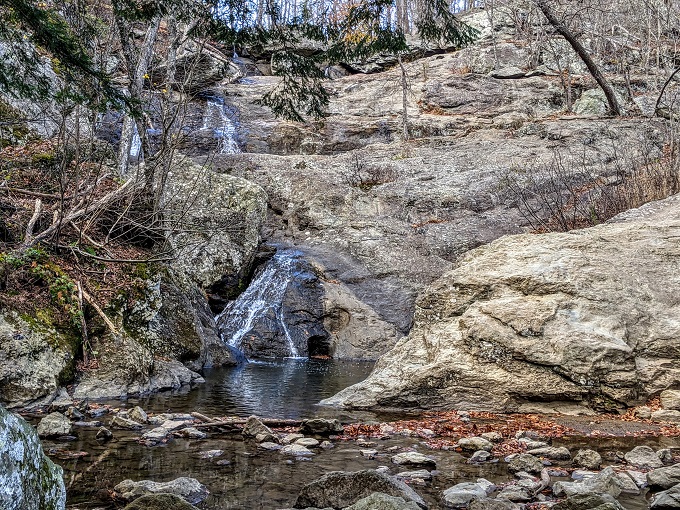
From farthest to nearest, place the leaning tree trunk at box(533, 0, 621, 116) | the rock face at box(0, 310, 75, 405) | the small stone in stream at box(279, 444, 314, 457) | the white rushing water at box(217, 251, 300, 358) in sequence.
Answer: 1. the white rushing water at box(217, 251, 300, 358)
2. the leaning tree trunk at box(533, 0, 621, 116)
3. the rock face at box(0, 310, 75, 405)
4. the small stone in stream at box(279, 444, 314, 457)

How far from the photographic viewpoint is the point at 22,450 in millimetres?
2238

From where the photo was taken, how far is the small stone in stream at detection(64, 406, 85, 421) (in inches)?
227

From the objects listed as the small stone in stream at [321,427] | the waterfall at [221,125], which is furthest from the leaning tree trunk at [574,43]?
the waterfall at [221,125]

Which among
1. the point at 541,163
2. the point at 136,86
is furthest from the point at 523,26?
the point at 136,86

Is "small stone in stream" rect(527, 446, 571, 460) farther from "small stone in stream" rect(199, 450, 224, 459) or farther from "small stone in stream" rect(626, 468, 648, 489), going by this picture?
"small stone in stream" rect(199, 450, 224, 459)

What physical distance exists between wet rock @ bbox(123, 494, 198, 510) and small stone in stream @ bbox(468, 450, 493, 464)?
2565mm

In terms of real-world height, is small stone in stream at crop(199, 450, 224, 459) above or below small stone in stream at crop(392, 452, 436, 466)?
above

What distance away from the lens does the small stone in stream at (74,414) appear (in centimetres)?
578

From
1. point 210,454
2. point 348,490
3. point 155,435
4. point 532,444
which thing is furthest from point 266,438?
point 532,444

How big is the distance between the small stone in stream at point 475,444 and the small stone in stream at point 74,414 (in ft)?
13.5

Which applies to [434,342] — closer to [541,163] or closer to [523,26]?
[541,163]

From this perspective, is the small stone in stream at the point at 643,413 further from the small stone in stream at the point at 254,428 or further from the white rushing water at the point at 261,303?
the white rushing water at the point at 261,303

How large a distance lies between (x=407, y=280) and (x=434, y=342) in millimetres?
7035

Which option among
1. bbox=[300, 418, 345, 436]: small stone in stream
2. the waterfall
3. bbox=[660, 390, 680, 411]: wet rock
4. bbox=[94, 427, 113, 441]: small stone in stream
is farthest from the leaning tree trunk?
the waterfall
